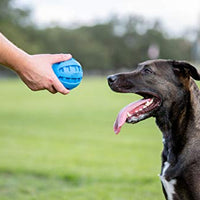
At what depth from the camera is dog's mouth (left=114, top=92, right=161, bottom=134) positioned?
459 centimetres

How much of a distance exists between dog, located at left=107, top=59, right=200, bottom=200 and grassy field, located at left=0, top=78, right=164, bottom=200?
78.9 inches

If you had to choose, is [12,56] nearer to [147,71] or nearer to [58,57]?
[58,57]

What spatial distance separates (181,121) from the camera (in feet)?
15.3

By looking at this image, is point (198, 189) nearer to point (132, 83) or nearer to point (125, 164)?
point (132, 83)

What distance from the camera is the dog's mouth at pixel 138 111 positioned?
4.59m

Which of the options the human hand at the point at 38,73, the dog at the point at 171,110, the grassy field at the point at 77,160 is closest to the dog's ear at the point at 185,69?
the dog at the point at 171,110

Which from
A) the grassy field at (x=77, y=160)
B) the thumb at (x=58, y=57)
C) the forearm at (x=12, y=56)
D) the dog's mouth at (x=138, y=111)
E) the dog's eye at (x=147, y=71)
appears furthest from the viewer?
the grassy field at (x=77, y=160)

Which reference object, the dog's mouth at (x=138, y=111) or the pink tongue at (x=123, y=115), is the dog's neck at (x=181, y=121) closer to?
the dog's mouth at (x=138, y=111)

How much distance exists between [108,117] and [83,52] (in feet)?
245

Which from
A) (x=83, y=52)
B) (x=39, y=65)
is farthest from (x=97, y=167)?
(x=83, y=52)

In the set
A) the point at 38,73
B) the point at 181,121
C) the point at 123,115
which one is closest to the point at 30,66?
the point at 38,73

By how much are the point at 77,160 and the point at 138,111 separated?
550 cm

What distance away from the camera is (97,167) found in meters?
9.14

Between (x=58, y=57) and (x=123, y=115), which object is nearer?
(x=58, y=57)
